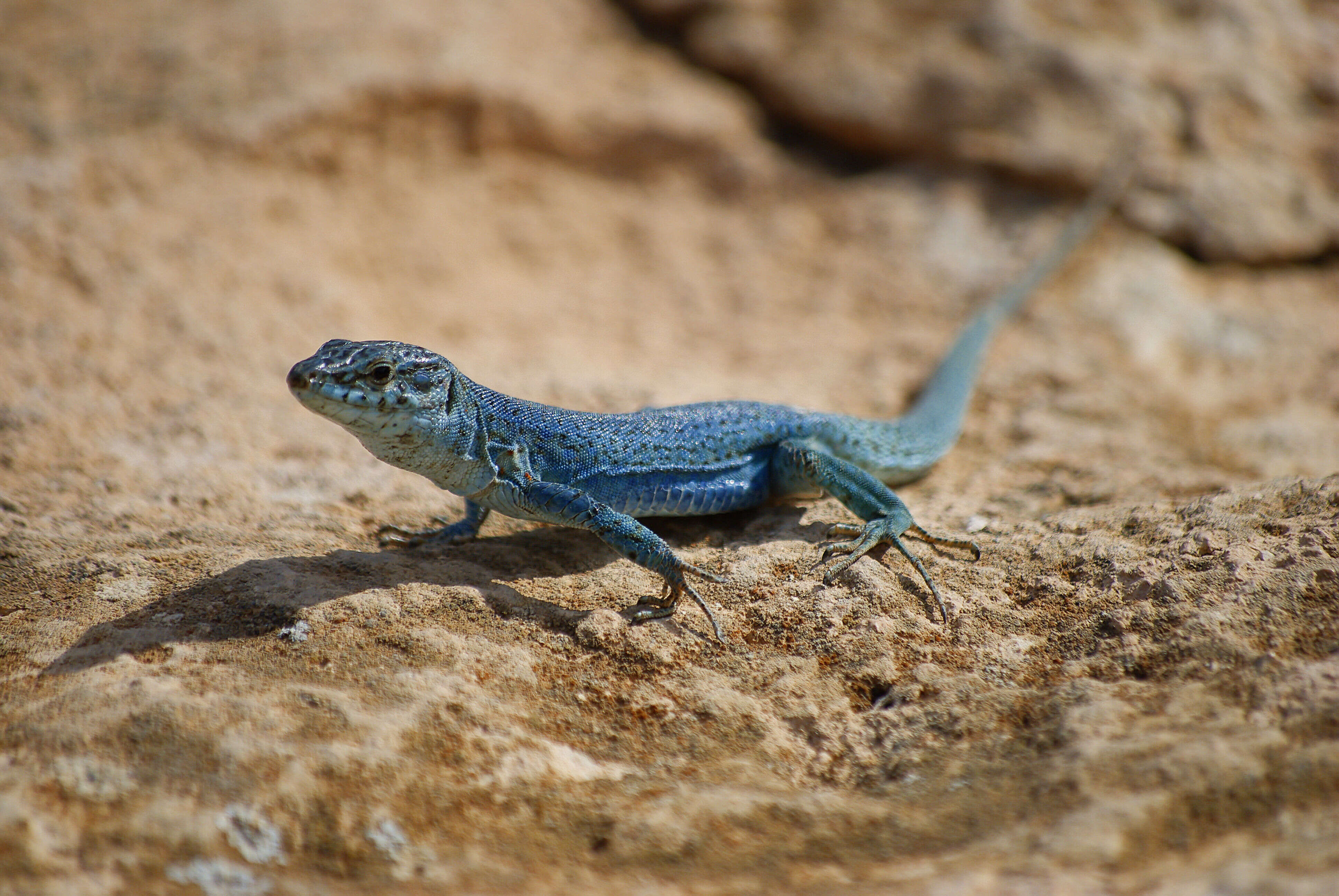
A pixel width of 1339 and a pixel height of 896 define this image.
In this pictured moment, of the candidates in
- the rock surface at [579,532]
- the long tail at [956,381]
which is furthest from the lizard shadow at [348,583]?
the long tail at [956,381]

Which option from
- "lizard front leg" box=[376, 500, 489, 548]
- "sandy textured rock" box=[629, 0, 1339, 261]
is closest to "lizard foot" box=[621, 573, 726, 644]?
"lizard front leg" box=[376, 500, 489, 548]

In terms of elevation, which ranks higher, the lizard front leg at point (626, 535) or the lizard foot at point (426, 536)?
the lizard front leg at point (626, 535)

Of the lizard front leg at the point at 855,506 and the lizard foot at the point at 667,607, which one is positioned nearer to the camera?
the lizard foot at the point at 667,607

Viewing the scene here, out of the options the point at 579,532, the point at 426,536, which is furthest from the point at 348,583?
the point at 579,532

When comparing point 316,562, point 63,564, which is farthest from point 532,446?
point 63,564

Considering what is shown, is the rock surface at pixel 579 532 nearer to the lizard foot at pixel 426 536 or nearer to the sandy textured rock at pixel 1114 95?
the lizard foot at pixel 426 536

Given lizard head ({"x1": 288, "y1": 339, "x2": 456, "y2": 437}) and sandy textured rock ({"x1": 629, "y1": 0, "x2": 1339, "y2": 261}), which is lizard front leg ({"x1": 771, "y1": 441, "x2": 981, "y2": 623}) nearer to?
lizard head ({"x1": 288, "y1": 339, "x2": 456, "y2": 437})
